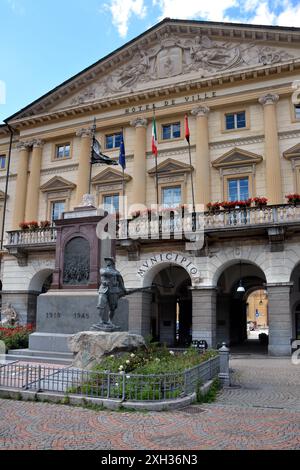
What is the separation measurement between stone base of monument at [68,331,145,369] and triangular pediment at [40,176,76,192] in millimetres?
20293

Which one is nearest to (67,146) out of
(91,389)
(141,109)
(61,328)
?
(141,109)

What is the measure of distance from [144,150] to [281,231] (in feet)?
37.5

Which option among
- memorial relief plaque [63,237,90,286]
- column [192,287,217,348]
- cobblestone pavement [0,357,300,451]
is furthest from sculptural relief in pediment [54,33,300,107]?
cobblestone pavement [0,357,300,451]

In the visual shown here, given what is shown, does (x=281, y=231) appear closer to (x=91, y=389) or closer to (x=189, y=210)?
(x=189, y=210)

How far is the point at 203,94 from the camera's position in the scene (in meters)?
28.3

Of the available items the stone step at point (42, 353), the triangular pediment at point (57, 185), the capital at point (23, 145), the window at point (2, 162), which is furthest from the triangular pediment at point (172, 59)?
the stone step at point (42, 353)

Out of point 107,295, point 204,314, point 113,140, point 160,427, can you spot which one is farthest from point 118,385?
point 113,140

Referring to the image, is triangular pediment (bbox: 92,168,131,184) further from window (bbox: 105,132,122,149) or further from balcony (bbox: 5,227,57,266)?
balcony (bbox: 5,227,57,266)

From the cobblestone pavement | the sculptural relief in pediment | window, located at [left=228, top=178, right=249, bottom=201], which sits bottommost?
the cobblestone pavement

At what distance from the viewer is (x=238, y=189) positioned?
26.5 m

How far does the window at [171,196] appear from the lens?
27.9 m

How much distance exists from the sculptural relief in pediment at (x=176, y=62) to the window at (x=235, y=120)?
2.98m

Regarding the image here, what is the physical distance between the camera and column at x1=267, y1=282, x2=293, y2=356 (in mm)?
21594
